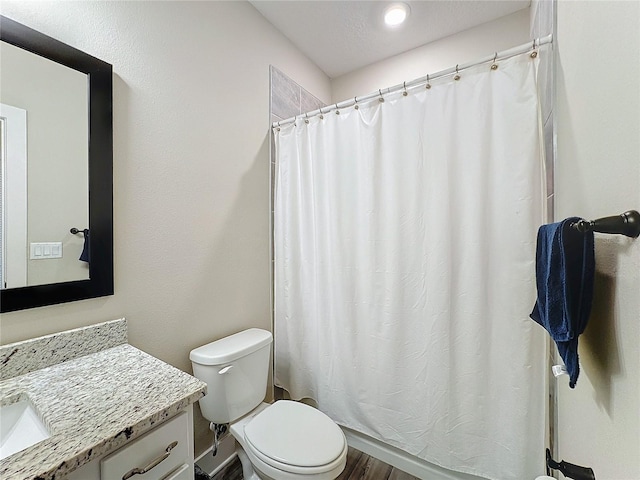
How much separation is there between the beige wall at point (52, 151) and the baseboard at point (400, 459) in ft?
5.49

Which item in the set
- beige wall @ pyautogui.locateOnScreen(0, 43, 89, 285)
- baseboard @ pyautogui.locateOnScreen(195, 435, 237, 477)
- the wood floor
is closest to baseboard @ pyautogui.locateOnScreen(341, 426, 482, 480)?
the wood floor

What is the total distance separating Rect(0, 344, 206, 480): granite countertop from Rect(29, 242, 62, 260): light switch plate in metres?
0.38

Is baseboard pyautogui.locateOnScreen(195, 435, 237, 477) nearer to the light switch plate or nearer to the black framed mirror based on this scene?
the black framed mirror

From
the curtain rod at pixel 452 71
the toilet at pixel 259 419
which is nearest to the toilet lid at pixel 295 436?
the toilet at pixel 259 419

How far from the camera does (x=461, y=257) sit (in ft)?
4.17

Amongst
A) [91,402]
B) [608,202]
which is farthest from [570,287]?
[91,402]

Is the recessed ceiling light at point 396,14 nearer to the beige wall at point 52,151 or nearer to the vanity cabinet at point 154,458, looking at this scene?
the beige wall at point 52,151

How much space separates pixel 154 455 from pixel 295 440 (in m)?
0.63

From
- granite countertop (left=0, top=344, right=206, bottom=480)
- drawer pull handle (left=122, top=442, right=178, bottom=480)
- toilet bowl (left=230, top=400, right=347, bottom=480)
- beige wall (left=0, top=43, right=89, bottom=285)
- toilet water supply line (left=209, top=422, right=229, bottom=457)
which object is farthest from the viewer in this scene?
toilet water supply line (left=209, top=422, right=229, bottom=457)

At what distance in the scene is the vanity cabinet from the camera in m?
0.62

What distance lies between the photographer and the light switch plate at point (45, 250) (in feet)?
3.05

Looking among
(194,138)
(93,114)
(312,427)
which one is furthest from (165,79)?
(312,427)

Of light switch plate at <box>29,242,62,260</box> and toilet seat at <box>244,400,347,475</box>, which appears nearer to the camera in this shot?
light switch plate at <box>29,242,62,260</box>

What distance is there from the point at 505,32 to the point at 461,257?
5.17 ft
